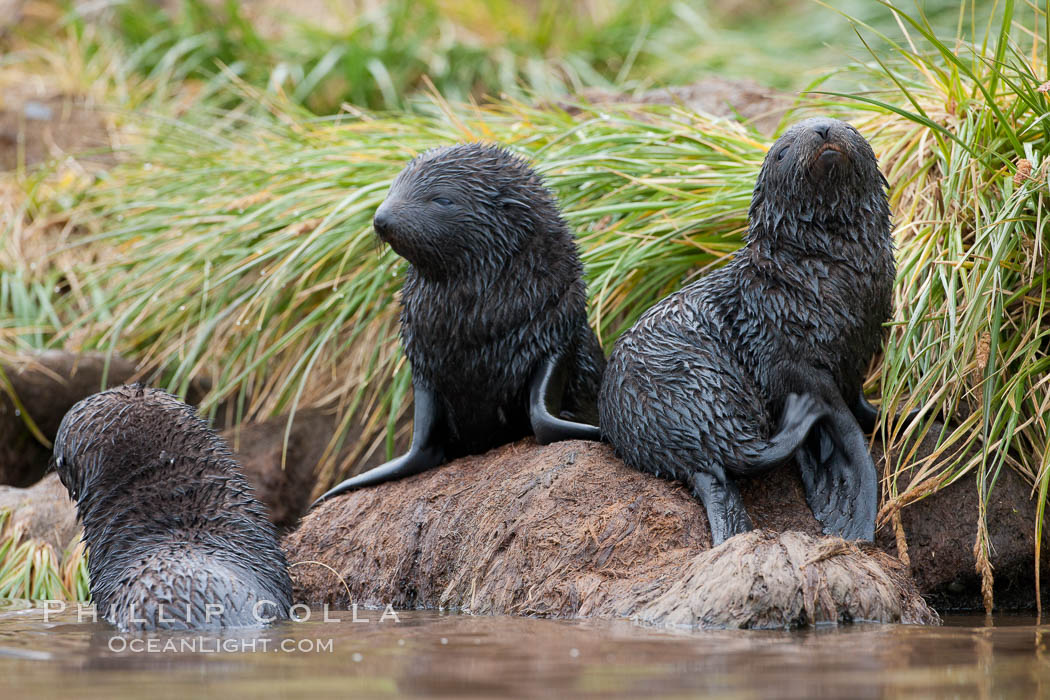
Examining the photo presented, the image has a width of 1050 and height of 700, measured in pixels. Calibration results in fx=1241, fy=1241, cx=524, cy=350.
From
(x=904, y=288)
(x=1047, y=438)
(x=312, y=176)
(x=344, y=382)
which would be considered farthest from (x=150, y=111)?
(x=1047, y=438)

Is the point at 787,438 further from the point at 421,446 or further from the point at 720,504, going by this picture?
the point at 421,446

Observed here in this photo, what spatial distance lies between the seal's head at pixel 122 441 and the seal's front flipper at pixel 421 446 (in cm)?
64

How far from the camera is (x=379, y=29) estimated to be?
1117cm

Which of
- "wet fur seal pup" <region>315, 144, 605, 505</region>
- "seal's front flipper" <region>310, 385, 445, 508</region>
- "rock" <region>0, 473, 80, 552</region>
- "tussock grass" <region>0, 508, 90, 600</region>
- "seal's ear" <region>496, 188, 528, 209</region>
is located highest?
"seal's ear" <region>496, 188, 528, 209</region>

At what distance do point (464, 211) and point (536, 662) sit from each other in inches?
80.2

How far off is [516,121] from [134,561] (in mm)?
3701

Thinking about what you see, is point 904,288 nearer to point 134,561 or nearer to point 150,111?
point 134,561

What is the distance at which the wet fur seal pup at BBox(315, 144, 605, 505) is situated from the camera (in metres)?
4.49

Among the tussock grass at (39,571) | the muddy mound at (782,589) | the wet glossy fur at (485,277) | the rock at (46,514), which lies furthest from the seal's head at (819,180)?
the rock at (46,514)

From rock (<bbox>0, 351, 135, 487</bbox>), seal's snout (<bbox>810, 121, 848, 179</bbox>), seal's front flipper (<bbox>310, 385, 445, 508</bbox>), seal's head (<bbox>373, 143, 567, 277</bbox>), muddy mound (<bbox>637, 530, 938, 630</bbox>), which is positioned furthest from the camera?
rock (<bbox>0, 351, 135, 487</bbox>)

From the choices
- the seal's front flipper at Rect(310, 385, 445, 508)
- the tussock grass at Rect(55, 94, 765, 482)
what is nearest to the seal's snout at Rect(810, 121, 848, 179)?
the tussock grass at Rect(55, 94, 765, 482)

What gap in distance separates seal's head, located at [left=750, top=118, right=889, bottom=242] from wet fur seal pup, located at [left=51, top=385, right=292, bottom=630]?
2082 mm

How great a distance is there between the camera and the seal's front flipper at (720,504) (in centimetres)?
393

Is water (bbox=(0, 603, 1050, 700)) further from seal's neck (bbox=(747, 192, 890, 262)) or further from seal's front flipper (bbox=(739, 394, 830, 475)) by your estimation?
seal's neck (bbox=(747, 192, 890, 262))
